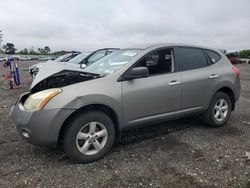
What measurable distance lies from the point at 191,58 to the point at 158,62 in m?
0.78

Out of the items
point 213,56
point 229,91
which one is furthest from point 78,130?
point 229,91

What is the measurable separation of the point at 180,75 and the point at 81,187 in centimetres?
244

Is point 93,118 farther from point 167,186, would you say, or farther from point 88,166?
point 167,186

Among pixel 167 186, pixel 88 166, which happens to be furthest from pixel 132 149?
pixel 167 186

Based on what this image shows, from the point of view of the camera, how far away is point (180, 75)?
4074 mm

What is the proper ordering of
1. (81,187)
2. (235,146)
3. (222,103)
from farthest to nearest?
(222,103) < (235,146) < (81,187)

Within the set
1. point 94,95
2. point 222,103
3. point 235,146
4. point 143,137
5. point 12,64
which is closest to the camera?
point 94,95

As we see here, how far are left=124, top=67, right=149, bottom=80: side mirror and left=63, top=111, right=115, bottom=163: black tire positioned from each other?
0.67 meters

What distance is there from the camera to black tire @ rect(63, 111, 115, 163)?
3.07m

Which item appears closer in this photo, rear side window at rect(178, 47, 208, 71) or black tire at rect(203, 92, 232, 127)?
rear side window at rect(178, 47, 208, 71)

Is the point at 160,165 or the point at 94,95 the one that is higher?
the point at 94,95

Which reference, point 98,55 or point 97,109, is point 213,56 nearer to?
point 97,109

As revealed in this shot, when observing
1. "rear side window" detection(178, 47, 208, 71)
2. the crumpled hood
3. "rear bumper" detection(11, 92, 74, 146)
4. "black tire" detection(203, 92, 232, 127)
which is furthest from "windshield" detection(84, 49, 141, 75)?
"black tire" detection(203, 92, 232, 127)

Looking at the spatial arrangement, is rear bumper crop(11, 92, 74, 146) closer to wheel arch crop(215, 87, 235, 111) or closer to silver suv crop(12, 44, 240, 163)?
silver suv crop(12, 44, 240, 163)
